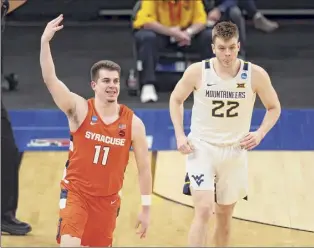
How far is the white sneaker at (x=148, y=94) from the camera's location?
9844mm

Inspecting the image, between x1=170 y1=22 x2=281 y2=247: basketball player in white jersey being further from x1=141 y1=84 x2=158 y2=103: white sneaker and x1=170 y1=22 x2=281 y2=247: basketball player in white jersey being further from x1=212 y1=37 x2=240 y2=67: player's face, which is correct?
x1=141 y1=84 x2=158 y2=103: white sneaker

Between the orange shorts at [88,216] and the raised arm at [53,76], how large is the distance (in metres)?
0.53

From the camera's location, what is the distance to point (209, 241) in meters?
6.65

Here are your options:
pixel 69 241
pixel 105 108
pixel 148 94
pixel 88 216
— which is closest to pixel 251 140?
pixel 105 108

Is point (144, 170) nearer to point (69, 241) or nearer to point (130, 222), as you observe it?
point (69, 241)

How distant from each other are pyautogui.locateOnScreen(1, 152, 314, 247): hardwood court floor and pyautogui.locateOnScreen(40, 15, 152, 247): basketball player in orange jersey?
43.0 inches

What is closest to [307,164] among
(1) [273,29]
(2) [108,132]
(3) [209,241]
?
(3) [209,241]

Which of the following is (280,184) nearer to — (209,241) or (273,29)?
(209,241)

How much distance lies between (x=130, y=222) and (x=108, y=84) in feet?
6.58

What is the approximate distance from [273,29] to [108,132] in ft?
21.6

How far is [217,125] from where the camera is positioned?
601 centimetres

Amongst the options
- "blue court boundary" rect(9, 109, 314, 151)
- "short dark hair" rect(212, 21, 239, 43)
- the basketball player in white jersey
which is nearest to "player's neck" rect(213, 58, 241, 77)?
the basketball player in white jersey

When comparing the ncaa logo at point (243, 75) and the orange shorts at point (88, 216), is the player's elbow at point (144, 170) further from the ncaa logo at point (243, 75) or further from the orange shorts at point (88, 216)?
the ncaa logo at point (243, 75)

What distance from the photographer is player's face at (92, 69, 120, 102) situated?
18.1 ft
